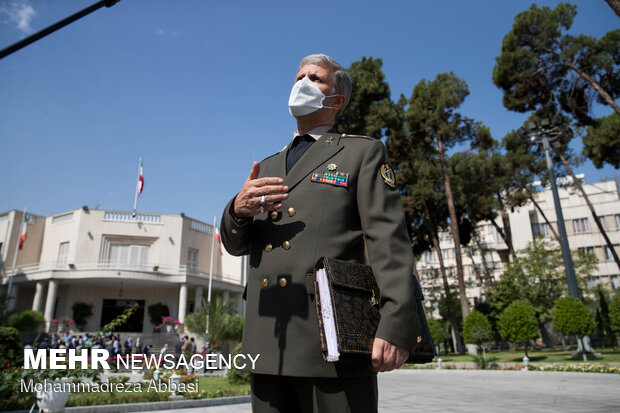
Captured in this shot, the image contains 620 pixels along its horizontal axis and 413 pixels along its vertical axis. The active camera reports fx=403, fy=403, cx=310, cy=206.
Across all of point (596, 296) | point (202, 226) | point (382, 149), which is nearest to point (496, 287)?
point (596, 296)

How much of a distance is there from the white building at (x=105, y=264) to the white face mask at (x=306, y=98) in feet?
110

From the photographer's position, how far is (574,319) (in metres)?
16.3

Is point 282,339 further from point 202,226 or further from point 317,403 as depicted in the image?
point 202,226

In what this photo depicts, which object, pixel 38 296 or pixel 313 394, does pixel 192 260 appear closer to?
pixel 38 296

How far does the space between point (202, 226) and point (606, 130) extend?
105 ft

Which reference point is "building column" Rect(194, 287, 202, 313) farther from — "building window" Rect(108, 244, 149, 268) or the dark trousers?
the dark trousers

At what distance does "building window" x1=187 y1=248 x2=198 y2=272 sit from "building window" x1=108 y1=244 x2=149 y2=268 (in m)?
3.59

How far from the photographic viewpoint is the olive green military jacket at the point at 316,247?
5.28 ft

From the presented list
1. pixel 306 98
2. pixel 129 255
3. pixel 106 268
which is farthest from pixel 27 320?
pixel 306 98

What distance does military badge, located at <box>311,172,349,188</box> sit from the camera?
1.93 m

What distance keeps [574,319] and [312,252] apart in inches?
730

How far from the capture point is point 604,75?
21.8 m

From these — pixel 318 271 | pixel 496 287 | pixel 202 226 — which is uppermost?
pixel 202 226

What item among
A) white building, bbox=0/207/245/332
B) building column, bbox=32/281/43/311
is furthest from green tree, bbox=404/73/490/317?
building column, bbox=32/281/43/311
